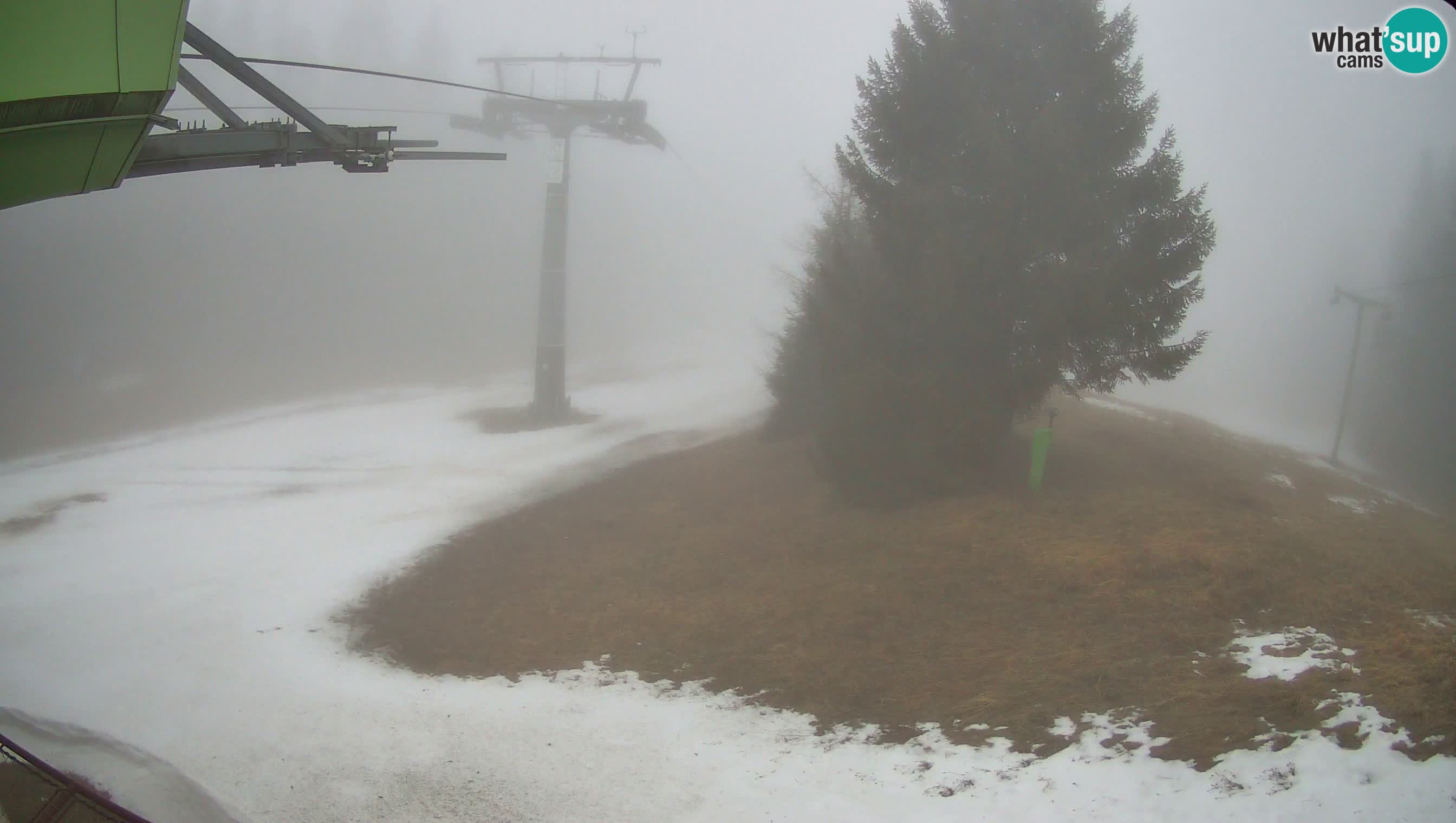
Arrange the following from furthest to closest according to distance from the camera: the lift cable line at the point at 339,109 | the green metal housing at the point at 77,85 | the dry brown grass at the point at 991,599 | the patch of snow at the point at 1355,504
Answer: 1. the patch of snow at the point at 1355,504
2. the lift cable line at the point at 339,109
3. the dry brown grass at the point at 991,599
4. the green metal housing at the point at 77,85

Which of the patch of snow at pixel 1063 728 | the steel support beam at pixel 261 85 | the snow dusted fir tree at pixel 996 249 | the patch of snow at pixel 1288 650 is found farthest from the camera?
the snow dusted fir tree at pixel 996 249

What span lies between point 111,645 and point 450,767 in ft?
19.5

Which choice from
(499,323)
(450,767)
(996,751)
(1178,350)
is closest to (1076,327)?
(1178,350)

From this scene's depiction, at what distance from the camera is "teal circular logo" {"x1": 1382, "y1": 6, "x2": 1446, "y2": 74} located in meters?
12.1

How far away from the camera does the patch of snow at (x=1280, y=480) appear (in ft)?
53.3

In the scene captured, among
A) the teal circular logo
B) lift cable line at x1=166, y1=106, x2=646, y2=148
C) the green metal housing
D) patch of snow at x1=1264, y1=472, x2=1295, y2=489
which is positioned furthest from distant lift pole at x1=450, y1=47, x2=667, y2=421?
the green metal housing

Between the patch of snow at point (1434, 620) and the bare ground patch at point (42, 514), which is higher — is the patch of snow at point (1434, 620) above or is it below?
above

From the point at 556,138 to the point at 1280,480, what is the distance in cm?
2175

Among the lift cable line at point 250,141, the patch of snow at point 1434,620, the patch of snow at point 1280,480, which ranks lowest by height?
the patch of snow at point 1434,620

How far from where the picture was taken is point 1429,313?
3384 centimetres

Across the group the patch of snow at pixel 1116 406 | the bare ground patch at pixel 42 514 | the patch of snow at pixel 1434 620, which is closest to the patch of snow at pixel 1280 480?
the patch of snow at pixel 1116 406

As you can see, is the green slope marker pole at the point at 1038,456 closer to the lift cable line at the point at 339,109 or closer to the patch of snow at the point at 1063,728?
the patch of snow at the point at 1063,728

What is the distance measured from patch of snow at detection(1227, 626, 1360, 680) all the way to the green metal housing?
988 centimetres

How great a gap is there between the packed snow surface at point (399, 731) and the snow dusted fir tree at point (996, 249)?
19.0 feet
